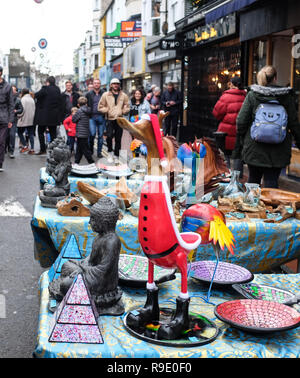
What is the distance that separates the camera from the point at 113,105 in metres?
11.6

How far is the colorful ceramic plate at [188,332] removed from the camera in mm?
2016

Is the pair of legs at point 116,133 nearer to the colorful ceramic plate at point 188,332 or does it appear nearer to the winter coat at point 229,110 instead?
the winter coat at point 229,110

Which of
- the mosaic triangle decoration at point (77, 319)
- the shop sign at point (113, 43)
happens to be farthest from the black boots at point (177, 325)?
the shop sign at point (113, 43)

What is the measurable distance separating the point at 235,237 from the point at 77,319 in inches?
68.4

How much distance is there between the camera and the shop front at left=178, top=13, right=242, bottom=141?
12084mm

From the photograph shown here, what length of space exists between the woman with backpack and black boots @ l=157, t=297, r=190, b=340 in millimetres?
3236

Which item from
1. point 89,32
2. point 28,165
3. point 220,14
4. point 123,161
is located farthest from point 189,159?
point 89,32

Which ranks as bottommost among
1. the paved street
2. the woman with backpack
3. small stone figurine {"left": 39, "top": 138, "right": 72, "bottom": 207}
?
the paved street

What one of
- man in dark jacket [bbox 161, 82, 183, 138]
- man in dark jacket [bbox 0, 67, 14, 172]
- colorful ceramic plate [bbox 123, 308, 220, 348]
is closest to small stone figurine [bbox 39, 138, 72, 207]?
colorful ceramic plate [bbox 123, 308, 220, 348]

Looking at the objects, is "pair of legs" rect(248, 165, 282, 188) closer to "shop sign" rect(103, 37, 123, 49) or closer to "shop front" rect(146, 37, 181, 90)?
"shop front" rect(146, 37, 181, 90)

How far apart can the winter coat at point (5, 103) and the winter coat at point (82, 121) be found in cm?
143

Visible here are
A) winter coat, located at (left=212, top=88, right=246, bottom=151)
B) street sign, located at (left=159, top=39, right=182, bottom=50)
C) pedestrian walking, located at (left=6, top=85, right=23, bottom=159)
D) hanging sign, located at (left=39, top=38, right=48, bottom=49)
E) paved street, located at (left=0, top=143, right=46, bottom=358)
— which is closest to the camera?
paved street, located at (left=0, top=143, right=46, bottom=358)

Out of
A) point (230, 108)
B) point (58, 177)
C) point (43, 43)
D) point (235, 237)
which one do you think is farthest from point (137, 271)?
point (43, 43)

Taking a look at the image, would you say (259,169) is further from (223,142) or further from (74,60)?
(74,60)
